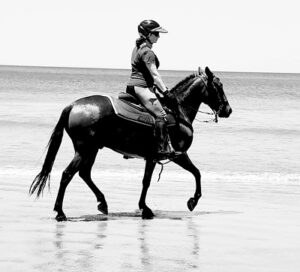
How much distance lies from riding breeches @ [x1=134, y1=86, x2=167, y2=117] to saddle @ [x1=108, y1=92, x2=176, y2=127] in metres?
0.08

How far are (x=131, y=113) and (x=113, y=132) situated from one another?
35 cm

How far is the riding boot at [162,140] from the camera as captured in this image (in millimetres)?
11773

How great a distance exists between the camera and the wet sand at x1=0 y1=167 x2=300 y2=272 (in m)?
8.36

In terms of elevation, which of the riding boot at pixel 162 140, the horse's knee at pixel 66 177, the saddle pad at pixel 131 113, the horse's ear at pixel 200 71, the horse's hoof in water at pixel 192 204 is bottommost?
the horse's hoof in water at pixel 192 204

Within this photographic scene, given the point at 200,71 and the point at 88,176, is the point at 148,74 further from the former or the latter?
the point at 88,176

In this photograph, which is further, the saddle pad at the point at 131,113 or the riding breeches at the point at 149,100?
the riding breeches at the point at 149,100

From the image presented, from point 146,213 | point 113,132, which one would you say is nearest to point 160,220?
point 146,213

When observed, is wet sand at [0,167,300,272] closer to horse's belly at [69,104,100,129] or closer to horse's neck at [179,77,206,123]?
horse's belly at [69,104,100,129]

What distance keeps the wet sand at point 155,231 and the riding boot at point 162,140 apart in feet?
2.76

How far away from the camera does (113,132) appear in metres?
11.5

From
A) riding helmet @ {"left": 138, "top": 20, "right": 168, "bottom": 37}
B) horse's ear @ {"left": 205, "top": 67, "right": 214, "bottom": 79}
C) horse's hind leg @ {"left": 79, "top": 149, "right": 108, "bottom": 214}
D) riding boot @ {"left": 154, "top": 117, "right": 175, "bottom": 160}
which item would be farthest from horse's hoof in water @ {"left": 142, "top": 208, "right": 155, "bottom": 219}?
riding helmet @ {"left": 138, "top": 20, "right": 168, "bottom": 37}

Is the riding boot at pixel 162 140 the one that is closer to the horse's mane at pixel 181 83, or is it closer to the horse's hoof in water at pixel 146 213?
the horse's mane at pixel 181 83

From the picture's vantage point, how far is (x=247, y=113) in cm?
5200

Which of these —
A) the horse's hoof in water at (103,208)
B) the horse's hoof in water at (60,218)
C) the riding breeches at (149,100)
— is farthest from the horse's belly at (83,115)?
the horse's hoof in water at (103,208)
